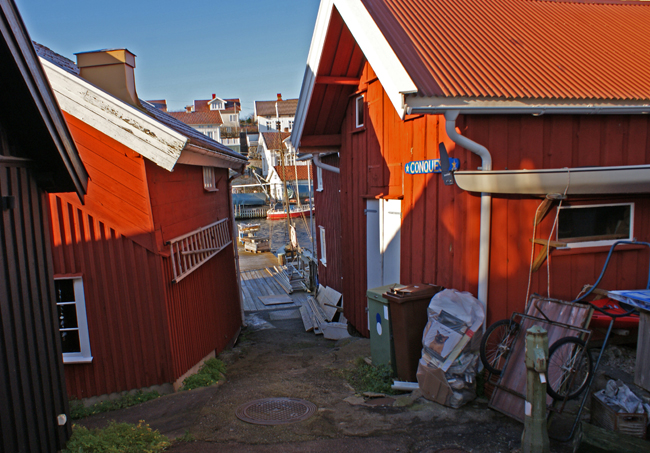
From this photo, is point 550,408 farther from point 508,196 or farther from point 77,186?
point 77,186

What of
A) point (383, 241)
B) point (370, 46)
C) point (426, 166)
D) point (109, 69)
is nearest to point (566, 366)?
point (426, 166)

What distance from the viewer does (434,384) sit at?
528 cm

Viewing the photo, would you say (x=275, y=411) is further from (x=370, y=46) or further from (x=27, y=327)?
(x=370, y=46)

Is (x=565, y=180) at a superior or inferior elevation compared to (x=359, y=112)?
inferior

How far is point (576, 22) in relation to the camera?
837 cm

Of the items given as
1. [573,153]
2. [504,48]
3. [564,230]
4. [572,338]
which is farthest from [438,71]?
[572,338]

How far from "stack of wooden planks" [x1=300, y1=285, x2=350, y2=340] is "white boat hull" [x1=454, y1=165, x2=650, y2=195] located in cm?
619

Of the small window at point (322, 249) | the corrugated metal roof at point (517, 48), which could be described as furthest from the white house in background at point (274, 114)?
the corrugated metal roof at point (517, 48)

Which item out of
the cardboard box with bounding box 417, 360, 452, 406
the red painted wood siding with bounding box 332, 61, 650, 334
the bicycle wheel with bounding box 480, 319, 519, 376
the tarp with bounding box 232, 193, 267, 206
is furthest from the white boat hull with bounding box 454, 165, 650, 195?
the tarp with bounding box 232, 193, 267, 206

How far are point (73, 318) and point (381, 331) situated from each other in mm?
4583

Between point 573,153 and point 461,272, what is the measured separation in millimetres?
2181

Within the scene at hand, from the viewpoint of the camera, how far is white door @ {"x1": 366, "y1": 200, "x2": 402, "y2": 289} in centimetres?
799

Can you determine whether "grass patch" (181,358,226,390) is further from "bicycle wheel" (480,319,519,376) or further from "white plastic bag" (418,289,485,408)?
"bicycle wheel" (480,319,519,376)

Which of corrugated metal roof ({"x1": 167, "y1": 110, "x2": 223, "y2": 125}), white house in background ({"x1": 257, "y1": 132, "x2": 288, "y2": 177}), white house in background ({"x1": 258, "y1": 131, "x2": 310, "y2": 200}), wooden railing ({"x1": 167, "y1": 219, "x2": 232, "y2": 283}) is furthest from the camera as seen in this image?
corrugated metal roof ({"x1": 167, "y1": 110, "x2": 223, "y2": 125})
